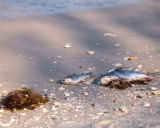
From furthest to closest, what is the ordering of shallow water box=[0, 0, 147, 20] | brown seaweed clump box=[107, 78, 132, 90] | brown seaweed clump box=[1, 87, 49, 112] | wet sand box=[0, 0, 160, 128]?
shallow water box=[0, 0, 147, 20], brown seaweed clump box=[107, 78, 132, 90], brown seaweed clump box=[1, 87, 49, 112], wet sand box=[0, 0, 160, 128]

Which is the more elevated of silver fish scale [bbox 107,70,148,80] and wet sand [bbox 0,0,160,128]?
silver fish scale [bbox 107,70,148,80]

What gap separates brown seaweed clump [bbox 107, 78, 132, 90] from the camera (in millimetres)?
3939

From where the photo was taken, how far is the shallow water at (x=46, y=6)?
1018 cm

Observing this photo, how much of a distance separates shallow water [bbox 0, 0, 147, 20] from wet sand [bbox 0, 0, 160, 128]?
0.98m

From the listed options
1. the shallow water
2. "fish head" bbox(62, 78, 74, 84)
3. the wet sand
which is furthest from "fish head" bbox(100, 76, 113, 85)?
the shallow water

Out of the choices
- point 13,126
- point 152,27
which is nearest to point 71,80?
point 13,126

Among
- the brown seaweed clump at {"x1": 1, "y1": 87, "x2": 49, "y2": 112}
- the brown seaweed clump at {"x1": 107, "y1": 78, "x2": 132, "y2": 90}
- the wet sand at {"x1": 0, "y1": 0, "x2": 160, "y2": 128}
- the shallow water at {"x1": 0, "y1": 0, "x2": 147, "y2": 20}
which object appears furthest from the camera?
the shallow water at {"x1": 0, "y1": 0, "x2": 147, "y2": 20}

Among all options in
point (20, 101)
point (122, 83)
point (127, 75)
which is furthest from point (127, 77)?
point (20, 101)

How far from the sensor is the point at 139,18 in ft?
28.5

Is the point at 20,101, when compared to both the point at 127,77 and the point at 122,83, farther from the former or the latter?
the point at 127,77

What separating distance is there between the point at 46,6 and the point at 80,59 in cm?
681

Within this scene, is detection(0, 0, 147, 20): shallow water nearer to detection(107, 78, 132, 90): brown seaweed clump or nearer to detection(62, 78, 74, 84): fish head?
detection(62, 78, 74, 84): fish head

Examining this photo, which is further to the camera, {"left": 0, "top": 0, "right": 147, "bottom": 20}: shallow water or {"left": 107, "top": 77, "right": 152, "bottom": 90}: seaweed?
{"left": 0, "top": 0, "right": 147, "bottom": 20}: shallow water

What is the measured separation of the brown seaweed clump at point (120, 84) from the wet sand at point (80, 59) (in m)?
0.09
